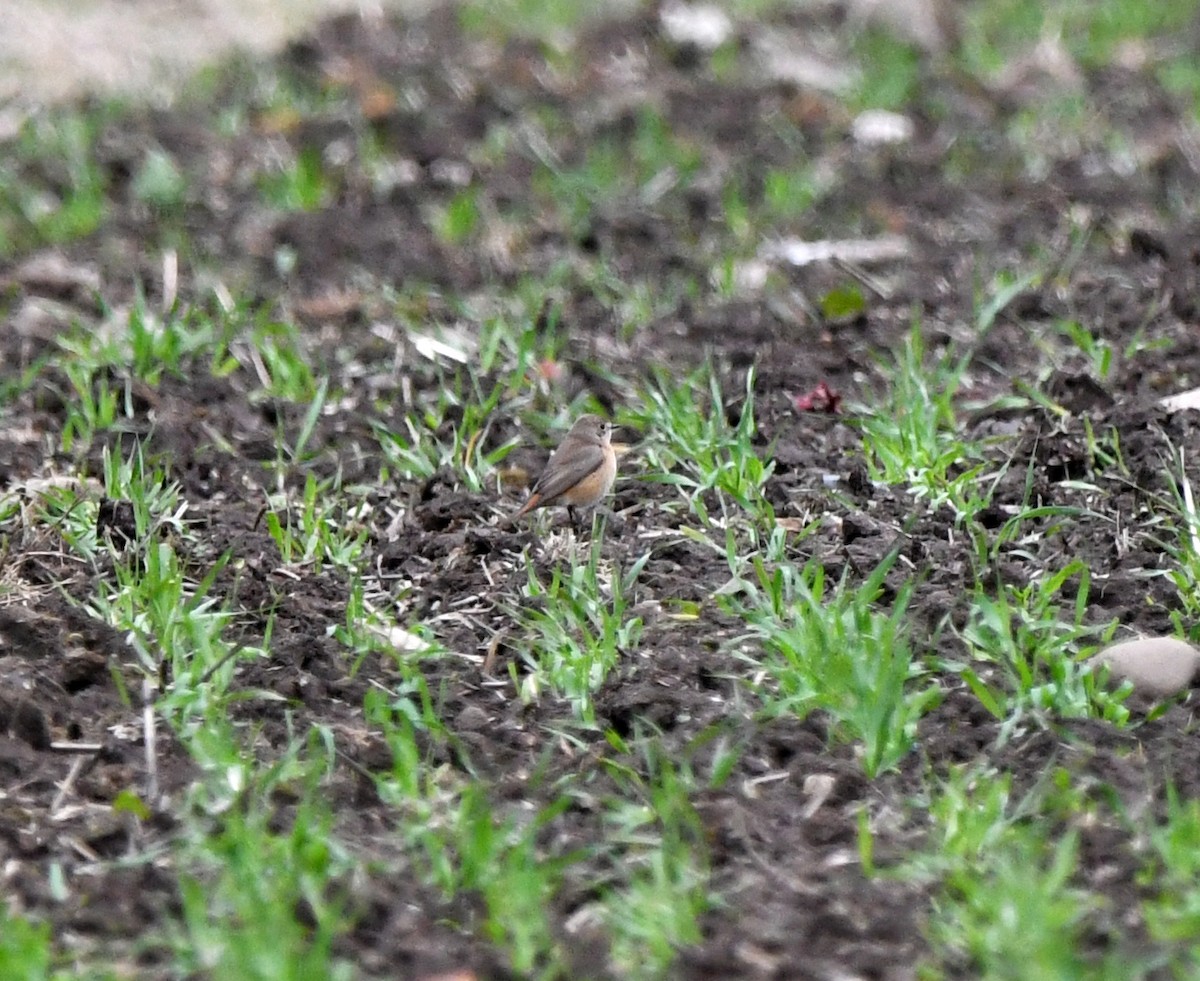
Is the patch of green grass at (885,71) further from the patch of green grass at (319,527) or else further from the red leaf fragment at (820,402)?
the patch of green grass at (319,527)

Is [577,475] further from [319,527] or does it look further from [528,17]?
[528,17]

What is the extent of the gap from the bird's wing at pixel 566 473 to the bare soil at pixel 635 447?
0.51 ft

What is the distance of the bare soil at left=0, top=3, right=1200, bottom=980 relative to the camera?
138 inches

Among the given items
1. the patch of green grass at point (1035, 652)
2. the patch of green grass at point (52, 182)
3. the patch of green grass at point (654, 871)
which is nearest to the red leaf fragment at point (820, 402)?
the patch of green grass at point (1035, 652)

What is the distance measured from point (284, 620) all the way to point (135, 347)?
1667 millimetres

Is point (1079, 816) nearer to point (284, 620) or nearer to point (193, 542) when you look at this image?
point (284, 620)

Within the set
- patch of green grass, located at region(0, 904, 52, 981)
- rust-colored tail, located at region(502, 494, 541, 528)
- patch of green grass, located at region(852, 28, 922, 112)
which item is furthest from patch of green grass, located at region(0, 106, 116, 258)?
patch of green grass, located at region(0, 904, 52, 981)

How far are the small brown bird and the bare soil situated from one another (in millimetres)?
129

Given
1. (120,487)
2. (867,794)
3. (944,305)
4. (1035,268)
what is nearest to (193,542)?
(120,487)

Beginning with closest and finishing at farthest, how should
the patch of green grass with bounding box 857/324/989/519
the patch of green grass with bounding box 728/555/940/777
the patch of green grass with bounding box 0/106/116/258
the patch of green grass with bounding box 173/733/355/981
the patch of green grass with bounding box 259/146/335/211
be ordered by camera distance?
the patch of green grass with bounding box 173/733/355/981, the patch of green grass with bounding box 728/555/940/777, the patch of green grass with bounding box 857/324/989/519, the patch of green grass with bounding box 0/106/116/258, the patch of green grass with bounding box 259/146/335/211

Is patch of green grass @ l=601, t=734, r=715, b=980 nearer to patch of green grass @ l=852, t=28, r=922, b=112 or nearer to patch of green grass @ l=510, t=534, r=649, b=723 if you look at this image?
patch of green grass @ l=510, t=534, r=649, b=723

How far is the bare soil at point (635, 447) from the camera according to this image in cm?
351

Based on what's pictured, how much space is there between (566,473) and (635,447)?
0.60 metres

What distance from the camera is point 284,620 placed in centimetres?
452
